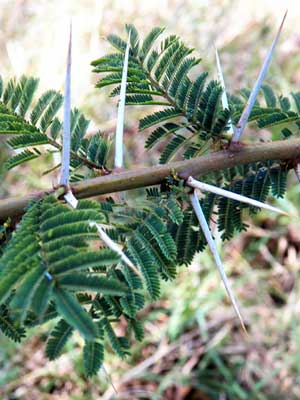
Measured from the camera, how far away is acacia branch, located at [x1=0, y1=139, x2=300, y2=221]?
77 cm

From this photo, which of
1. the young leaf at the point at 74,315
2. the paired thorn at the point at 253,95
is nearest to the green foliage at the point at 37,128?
the paired thorn at the point at 253,95

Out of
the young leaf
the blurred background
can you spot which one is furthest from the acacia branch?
the blurred background

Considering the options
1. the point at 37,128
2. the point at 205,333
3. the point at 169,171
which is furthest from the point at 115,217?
the point at 205,333

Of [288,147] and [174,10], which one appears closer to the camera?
[288,147]

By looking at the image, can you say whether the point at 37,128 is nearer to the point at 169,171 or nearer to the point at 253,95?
the point at 169,171

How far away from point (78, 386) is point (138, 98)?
1.86 meters

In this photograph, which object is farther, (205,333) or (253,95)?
(205,333)

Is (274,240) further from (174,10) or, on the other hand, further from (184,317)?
(174,10)

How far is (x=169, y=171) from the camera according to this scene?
2.68 ft

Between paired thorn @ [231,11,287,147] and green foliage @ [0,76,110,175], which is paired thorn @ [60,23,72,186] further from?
paired thorn @ [231,11,287,147]

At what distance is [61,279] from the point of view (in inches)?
22.0

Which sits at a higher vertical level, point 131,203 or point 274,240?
point 131,203

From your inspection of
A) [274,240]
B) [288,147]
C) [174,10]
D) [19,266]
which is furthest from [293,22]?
[19,266]

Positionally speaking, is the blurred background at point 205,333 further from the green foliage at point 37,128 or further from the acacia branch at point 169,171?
the acacia branch at point 169,171
